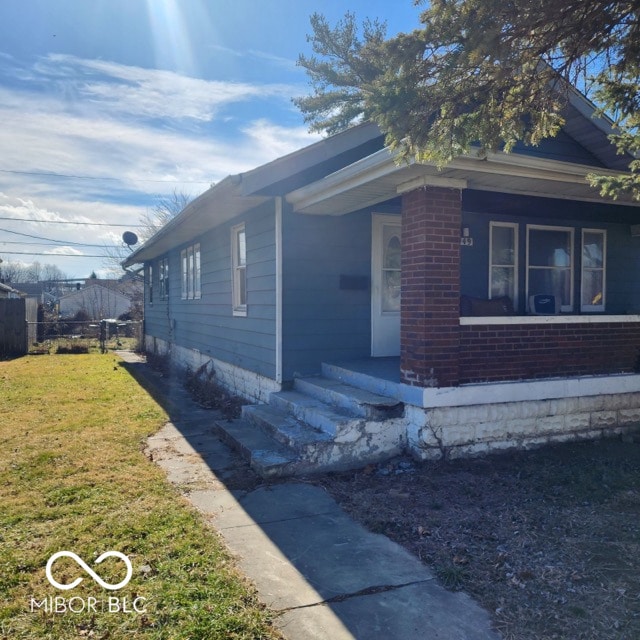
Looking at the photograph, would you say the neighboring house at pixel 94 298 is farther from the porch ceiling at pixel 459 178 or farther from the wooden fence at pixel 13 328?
the porch ceiling at pixel 459 178

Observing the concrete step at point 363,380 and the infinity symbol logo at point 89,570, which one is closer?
the infinity symbol logo at point 89,570

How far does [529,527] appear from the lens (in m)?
3.76

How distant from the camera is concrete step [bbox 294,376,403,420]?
17.4ft

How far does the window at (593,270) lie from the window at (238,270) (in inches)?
214

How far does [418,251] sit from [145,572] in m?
3.64

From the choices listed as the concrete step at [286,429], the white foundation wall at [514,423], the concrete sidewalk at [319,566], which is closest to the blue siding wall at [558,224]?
the white foundation wall at [514,423]

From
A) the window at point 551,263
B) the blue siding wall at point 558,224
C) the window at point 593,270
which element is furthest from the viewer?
the window at point 593,270

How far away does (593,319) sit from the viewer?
6.14 m

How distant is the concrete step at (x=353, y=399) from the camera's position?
5312 mm

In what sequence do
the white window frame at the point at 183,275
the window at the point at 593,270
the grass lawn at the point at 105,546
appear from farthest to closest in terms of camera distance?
the white window frame at the point at 183,275 → the window at the point at 593,270 → the grass lawn at the point at 105,546

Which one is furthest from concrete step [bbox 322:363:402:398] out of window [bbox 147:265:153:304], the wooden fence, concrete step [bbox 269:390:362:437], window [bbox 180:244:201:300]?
the wooden fence

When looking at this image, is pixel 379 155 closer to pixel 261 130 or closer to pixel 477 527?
pixel 477 527

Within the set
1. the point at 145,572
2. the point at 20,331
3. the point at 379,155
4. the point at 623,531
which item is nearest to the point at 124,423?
the point at 145,572

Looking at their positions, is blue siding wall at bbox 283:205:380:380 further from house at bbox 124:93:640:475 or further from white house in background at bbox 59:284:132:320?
white house in background at bbox 59:284:132:320
